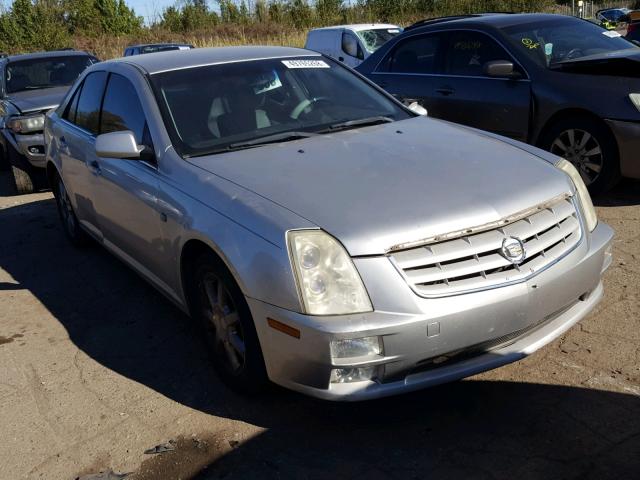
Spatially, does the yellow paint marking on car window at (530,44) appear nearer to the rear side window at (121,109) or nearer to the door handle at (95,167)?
the rear side window at (121,109)

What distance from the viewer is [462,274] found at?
2736 millimetres

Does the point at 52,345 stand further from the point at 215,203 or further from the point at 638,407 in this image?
the point at 638,407

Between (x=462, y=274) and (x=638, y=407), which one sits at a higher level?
(x=462, y=274)

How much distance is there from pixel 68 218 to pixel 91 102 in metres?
1.36

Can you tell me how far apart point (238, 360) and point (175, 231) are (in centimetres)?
74

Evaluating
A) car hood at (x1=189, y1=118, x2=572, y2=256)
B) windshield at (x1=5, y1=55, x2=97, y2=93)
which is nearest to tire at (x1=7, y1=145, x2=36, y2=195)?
windshield at (x1=5, y1=55, x2=97, y2=93)

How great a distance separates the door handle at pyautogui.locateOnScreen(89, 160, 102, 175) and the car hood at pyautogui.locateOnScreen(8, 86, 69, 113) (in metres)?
4.28

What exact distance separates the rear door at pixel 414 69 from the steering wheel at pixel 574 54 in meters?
1.26

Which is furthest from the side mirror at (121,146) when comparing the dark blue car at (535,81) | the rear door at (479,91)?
the rear door at (479,91)

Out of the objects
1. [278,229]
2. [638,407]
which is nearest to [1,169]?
[278,229]

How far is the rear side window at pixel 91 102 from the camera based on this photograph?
492cm

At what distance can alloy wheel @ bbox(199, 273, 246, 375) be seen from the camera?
323cm

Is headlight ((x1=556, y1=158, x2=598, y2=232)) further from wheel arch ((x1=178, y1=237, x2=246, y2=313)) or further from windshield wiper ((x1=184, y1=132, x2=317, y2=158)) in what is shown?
wheel arch ((x1=178, y1=237, x2=246, y2=313))

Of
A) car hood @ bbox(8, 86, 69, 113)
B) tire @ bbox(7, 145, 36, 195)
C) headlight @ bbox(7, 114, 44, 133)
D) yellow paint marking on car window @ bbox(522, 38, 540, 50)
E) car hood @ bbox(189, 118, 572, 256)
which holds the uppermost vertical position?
yellow paint marking on car window @ bbox(522, 38, 540, 50)
